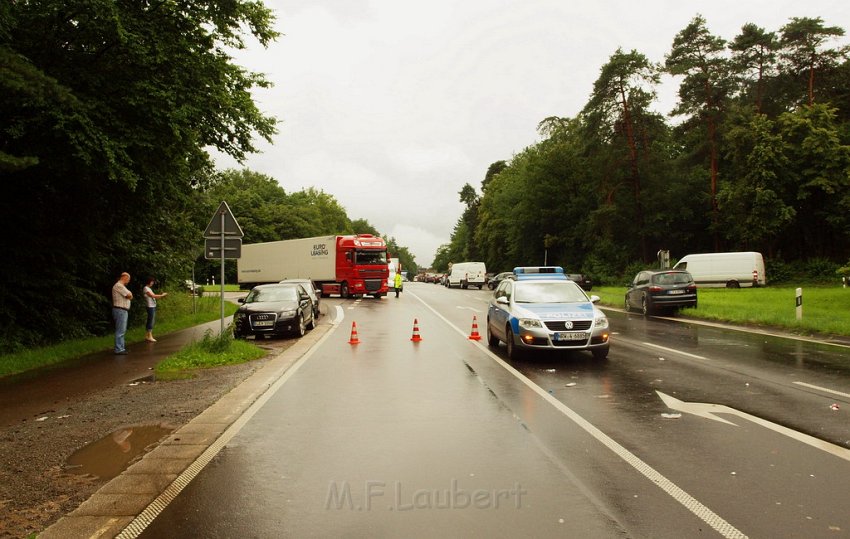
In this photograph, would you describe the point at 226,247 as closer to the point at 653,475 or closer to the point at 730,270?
the point at 653,475

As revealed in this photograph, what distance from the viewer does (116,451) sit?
18.8ft

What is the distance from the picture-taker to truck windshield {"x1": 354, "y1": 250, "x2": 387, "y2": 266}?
38.3 m

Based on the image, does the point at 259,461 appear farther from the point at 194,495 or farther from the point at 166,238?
the point at 166,238

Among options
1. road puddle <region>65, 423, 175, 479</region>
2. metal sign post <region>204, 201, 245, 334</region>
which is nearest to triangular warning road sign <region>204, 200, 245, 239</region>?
metal sign post <region>204, 201, 245, 334</region>

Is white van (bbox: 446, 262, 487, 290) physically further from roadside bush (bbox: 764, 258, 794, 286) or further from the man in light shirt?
the man in light shirt

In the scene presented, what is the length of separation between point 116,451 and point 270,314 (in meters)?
10.4

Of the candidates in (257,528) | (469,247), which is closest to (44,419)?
(257,528)

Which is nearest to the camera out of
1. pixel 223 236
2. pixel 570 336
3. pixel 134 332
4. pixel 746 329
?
pixel 570 336

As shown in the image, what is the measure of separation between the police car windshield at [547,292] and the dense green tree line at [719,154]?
34.3m

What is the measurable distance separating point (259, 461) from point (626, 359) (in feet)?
27.0

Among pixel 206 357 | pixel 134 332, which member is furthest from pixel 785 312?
pixel 134 332

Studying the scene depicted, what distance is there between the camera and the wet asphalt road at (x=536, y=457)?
4.02m

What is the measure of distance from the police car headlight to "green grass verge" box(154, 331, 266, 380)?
534 centimetres

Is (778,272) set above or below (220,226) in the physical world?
below
